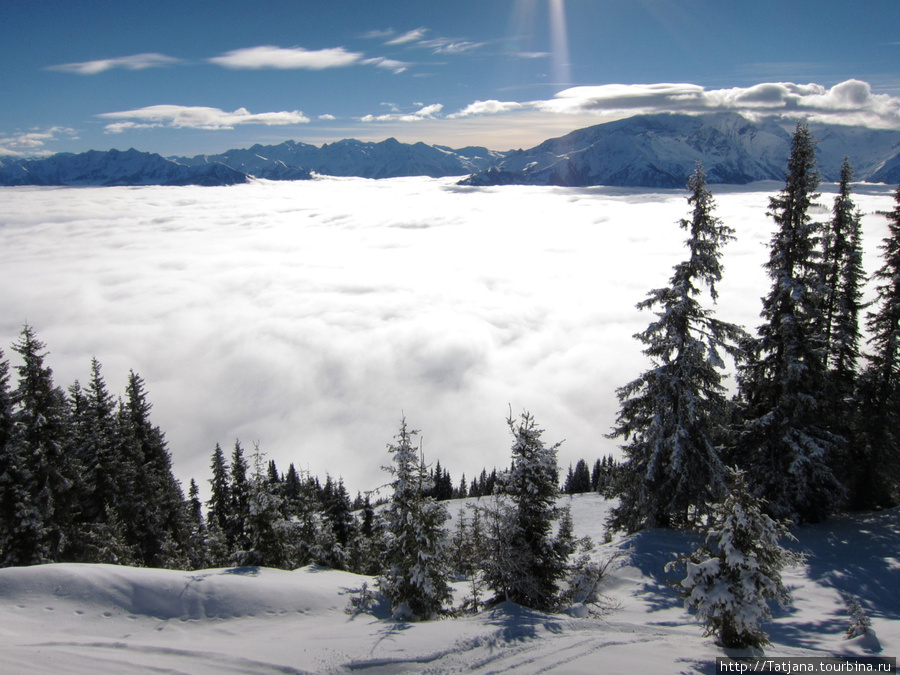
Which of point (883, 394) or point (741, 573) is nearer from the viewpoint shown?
point (741, 573)

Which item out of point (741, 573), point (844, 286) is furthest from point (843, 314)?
point (741, 573)

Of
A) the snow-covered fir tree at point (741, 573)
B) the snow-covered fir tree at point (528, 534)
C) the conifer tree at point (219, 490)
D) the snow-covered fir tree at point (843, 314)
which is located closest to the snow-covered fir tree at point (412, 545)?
the snow-covered fir tree at point (528, 534)

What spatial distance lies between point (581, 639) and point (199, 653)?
9383mm

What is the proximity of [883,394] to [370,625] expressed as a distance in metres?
24.1

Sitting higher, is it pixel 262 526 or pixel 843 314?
pixel 843 314

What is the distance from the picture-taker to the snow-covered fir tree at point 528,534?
14.9m

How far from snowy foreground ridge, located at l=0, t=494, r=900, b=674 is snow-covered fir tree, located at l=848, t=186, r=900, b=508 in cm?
460

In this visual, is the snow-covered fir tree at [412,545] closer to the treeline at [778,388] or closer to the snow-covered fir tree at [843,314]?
the treeline at [778,388]

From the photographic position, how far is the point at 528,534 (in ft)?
50.3

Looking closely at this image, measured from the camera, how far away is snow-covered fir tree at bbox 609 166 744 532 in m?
17.8

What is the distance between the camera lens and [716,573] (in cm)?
1065

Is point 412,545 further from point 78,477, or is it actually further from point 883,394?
point 883,394

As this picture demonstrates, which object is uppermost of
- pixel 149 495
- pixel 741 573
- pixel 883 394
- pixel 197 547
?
pixel 883 394

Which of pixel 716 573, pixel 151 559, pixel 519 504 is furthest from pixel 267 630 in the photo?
pixel 151 559
